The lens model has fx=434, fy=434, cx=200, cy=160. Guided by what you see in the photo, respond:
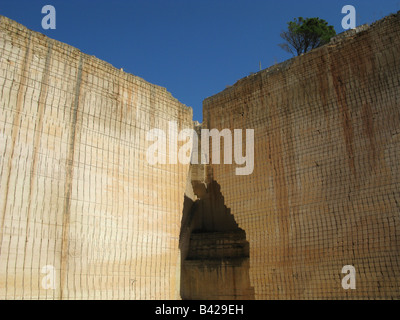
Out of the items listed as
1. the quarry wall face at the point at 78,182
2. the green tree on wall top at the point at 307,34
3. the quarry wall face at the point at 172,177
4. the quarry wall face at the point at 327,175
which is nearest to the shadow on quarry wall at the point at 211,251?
the quarry wall face at the point at 172,177

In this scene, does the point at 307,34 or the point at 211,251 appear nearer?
the point at 211,251

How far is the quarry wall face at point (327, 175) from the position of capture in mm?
6355

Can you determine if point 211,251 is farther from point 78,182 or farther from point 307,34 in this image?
point 307,34

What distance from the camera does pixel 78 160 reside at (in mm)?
6918

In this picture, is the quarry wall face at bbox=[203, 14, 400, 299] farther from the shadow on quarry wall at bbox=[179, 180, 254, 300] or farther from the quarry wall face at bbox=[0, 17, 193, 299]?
the quarry wall face at bbox=[0, 17, 193, 299]

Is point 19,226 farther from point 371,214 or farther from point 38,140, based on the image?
point 371,214

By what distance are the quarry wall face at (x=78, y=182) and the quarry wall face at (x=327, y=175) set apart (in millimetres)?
1700

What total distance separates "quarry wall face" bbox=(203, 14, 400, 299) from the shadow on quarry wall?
50.7 inches

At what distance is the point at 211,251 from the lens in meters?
9.63

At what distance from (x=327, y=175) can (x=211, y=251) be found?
11.9 ft

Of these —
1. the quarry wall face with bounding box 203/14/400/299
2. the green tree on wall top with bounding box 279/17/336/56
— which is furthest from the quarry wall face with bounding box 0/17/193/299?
the green tree on wall top with bounding box 279/17/336/56

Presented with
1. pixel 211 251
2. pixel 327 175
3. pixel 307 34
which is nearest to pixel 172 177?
pixel 211 251
